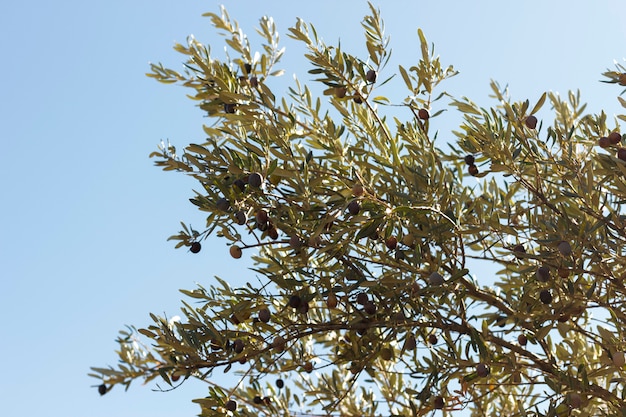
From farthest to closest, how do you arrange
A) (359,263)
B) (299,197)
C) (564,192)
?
1. (359,263)
2. (299,197)
3. (564,192)

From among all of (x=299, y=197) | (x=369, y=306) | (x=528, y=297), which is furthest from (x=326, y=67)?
(x=528, y=297)

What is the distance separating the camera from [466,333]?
3.70 meters

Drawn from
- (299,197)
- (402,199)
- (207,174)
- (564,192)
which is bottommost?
(564,192)

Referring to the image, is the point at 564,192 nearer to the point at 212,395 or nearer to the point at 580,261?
the point at 580,261

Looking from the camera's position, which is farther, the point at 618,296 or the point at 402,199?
the point at 618,296

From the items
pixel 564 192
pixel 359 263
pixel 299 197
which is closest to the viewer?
pixel 564 192

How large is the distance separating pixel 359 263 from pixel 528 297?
791mm

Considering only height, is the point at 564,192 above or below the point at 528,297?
above

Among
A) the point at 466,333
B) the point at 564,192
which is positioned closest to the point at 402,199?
the point at 564,192

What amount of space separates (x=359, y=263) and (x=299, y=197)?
0.49m

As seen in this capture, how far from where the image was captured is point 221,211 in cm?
343

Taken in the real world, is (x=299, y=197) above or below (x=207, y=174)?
below

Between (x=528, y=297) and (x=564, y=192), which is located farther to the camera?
(x=528, y=297)

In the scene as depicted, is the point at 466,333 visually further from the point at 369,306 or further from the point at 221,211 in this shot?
the point at 221,211
